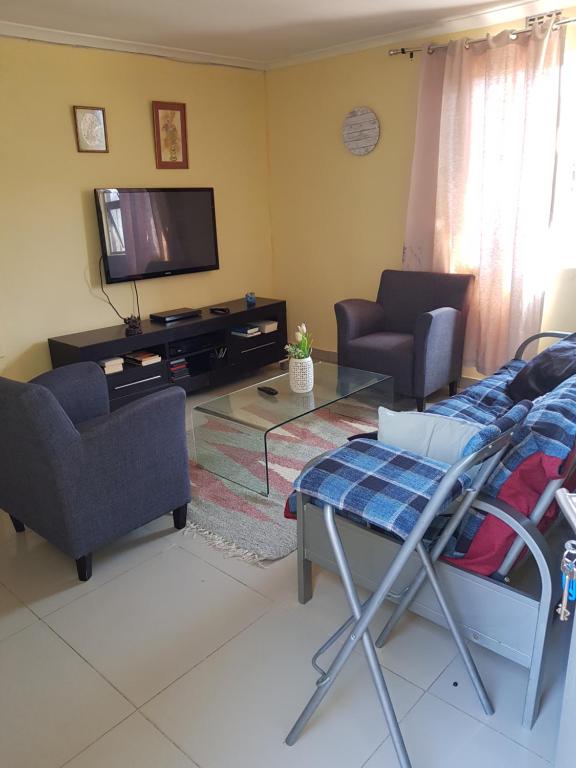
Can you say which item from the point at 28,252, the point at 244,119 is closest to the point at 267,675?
the point at 28,252

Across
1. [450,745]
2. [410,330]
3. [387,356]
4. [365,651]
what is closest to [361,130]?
[410,330]

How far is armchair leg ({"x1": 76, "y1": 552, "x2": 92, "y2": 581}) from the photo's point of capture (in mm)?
2307

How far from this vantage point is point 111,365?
151 inches

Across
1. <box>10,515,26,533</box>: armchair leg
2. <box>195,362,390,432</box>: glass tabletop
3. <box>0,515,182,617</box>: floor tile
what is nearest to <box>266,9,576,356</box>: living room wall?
<box>195,362,390,432</box>: glass tabletop

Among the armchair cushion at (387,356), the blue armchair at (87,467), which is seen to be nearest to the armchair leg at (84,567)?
the blue armchair at (87,467)

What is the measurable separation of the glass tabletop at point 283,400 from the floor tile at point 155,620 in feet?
2.75

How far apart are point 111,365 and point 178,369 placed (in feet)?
1.86

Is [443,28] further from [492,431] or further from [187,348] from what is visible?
[492,431]

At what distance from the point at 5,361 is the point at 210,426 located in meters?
1.43

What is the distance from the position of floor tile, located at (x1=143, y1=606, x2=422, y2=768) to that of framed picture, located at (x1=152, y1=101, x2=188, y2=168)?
11.9 feet

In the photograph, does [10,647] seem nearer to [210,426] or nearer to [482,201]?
[210,426]

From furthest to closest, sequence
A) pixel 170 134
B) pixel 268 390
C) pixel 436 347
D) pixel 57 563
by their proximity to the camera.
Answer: pixel 170 134, pixel 436 347, pixel 268 390, pixel 57 563

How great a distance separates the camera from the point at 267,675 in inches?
72.9

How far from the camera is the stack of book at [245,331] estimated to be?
462 cm
